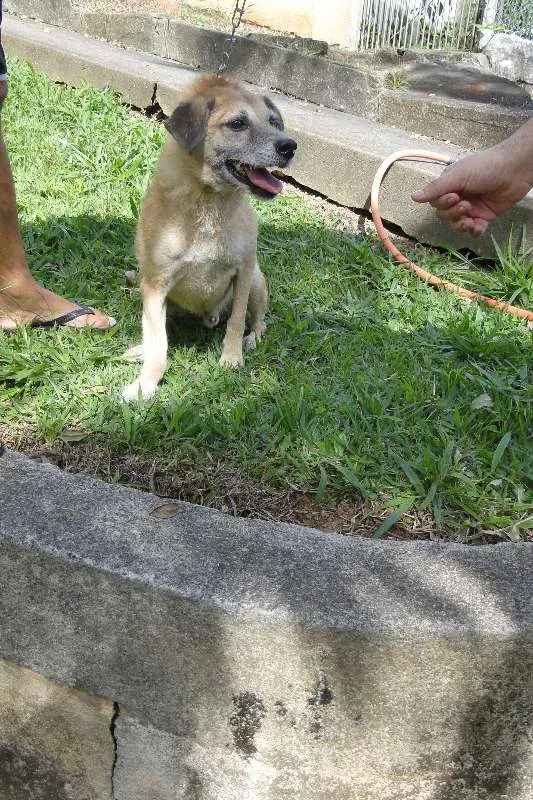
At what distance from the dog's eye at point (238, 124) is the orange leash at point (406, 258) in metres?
1.44

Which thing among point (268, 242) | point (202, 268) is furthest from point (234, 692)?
point (268, 242)

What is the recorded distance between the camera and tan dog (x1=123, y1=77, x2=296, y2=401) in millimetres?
3400

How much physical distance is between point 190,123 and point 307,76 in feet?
11.8

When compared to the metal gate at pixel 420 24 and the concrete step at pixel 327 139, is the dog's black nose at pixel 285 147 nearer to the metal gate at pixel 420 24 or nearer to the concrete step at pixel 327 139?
the concrete step at pixel 327 139

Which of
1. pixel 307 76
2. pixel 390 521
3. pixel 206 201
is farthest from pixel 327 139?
pixel 390 521

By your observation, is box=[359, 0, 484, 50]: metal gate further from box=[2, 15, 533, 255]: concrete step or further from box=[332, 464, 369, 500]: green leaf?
box=[332, 464, 369, 500]: green leaf

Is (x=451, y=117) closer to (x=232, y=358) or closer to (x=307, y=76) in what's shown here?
(x=307, y=76)

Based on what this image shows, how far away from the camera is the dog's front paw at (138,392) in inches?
130

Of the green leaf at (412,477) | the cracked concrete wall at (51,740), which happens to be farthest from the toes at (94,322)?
the cracked concrete wall at (51,740)

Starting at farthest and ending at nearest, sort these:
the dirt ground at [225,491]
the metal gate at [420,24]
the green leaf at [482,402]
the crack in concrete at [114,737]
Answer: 1. the metal gate at [420,24]
2. the green leaf at [482,402]
3. the dirt ground at [225,491]
4. the crack in concrete at [114,737]

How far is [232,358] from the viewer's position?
3.64 metres

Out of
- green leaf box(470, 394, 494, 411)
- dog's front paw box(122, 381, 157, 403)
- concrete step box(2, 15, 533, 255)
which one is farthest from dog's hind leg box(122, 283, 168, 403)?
concrete step box(2, 15, 533, 255)

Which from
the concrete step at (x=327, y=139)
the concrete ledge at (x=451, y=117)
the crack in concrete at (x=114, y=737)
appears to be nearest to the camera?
the crack in concrete at (x=114, y=737)

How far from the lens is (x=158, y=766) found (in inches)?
84.1
